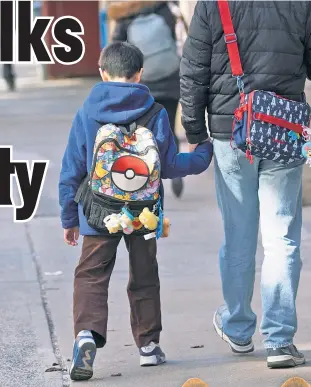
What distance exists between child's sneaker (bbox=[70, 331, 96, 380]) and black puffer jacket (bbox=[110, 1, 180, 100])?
14.7ft

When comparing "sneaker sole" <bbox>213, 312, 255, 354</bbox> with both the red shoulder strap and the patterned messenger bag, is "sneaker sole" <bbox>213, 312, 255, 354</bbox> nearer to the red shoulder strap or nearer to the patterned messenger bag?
the patterned messenger bag

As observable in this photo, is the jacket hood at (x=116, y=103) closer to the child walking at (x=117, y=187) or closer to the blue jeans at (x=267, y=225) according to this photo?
the child walking at (x=117, y=187)

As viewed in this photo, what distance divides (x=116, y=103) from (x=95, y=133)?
164 mm

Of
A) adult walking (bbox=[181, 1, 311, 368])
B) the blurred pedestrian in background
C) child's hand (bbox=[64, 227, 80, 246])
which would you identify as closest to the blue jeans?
adult walking (bbox=[181, 1, 311, 368])

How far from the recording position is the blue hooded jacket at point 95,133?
4.78 metres

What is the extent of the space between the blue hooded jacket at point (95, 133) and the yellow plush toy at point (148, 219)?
0.80 ft

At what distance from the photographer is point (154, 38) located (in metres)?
8.80

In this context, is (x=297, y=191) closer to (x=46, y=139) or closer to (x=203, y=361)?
(x=203, y=361)

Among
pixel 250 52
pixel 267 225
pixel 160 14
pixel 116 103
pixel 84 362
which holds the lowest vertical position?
pixel 84 362

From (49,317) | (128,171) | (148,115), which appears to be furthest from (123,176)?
(49,317)

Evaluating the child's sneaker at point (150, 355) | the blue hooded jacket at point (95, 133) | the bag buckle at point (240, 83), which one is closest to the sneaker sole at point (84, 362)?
the child's sneaker at point (150, 355)

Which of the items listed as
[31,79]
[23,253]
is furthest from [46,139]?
[31,79]

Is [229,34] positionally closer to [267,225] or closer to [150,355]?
[267,225]

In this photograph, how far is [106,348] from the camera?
17.6 ft
